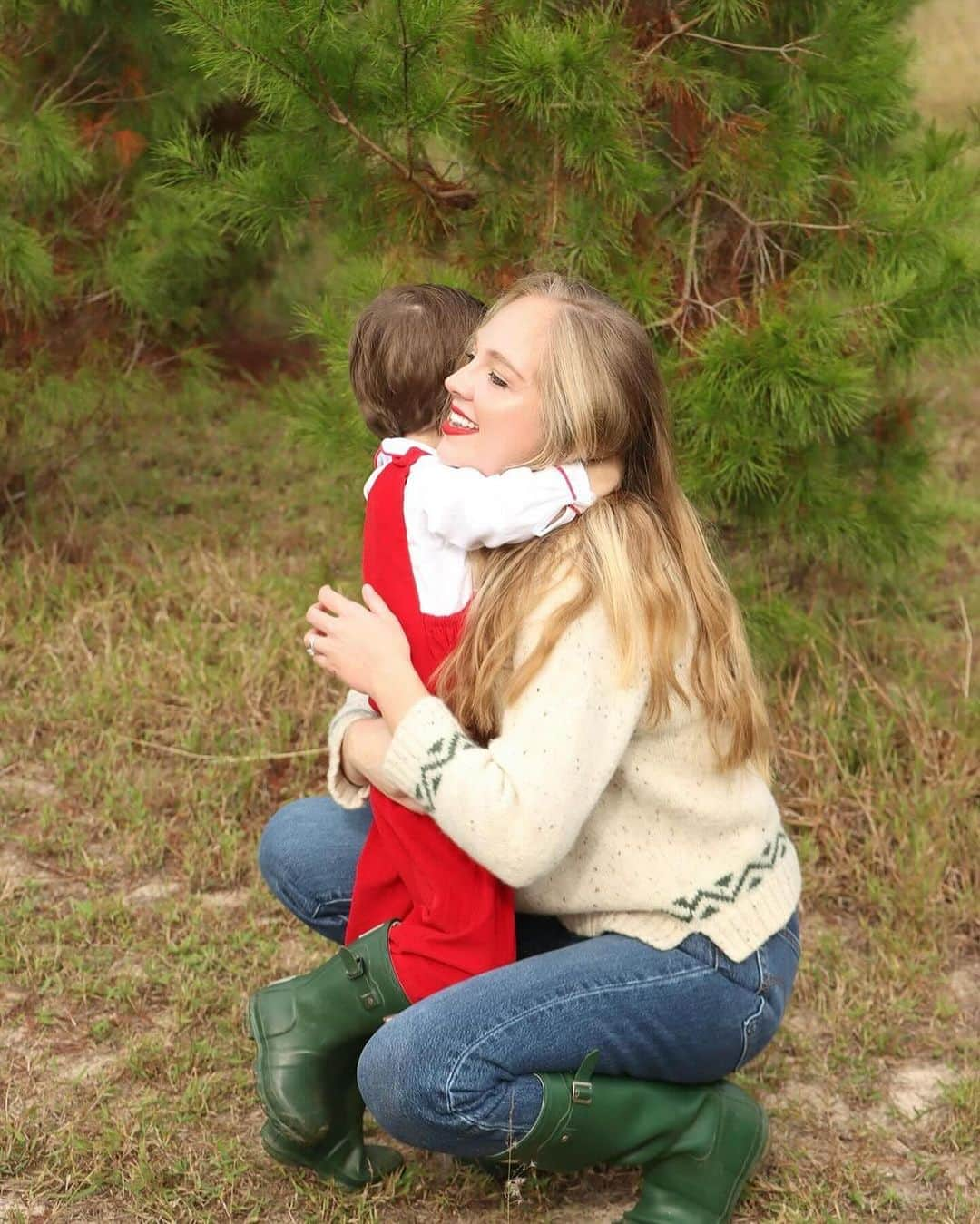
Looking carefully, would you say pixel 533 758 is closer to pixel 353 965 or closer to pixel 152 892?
pixel 353 965

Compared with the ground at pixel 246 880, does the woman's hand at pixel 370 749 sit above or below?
above

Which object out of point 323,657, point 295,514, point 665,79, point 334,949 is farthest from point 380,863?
point 295,514

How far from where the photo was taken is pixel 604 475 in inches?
85.2

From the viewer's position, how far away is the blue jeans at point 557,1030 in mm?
2059

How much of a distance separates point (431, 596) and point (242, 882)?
1327 millimetres

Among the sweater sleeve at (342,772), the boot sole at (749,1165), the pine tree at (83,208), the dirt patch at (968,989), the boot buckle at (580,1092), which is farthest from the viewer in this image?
the pine tree at (83,208)

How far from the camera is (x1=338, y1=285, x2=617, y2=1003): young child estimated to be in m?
2.06

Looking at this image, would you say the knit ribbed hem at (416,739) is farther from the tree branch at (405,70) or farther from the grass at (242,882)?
the tree branch at (405,70)

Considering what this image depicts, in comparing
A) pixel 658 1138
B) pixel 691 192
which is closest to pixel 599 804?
pixel 658 1138

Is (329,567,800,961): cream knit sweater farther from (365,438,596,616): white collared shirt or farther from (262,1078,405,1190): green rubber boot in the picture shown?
(262,1078,405,1190): green rubber boot

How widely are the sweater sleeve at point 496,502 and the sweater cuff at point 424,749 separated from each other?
222mm

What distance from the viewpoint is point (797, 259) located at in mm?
3412

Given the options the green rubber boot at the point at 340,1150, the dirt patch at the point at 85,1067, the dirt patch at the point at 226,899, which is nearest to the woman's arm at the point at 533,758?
the green rubber boot at the point at 340,1150

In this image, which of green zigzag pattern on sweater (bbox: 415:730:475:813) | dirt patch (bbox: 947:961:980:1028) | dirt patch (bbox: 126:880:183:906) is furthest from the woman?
dirt patch (bbox: 126:880:183:906)
